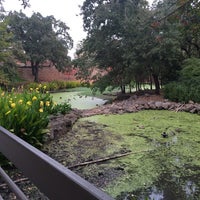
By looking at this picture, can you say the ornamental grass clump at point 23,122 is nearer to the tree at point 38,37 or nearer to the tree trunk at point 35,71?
the tree at point 38,37

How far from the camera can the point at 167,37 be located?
914 centimetres

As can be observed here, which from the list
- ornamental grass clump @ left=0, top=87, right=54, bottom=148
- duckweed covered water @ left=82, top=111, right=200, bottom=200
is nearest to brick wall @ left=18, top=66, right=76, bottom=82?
duckweed covered water @ left=82, top=111, right=200, bottom=200

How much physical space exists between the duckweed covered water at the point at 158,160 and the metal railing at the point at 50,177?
6.24 ft

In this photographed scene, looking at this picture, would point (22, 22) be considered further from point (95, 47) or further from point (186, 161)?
point (186, 161)

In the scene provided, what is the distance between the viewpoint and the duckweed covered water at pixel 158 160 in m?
2.67

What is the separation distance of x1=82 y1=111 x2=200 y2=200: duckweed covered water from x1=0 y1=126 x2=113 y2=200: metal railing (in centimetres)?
190

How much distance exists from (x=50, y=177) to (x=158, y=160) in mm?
3060

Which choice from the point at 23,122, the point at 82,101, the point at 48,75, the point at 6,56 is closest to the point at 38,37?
the point at 48,75

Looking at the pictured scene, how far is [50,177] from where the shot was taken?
667mm

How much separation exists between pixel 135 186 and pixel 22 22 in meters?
20.0

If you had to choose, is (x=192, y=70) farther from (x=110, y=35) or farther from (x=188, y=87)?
(x=110, y=35)

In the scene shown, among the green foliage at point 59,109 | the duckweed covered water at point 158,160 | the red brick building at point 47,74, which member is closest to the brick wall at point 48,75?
the red brick building at point 47,74

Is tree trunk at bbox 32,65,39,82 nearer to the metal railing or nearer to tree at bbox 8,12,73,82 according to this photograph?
tree at bbox 8,12,73,82

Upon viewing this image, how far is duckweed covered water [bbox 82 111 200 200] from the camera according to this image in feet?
8.77
